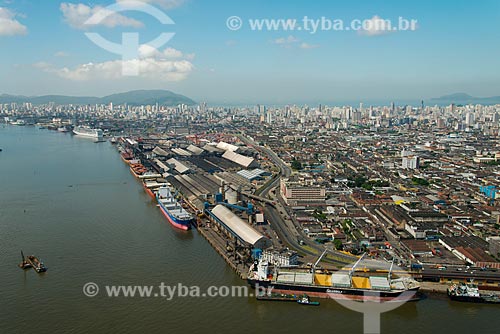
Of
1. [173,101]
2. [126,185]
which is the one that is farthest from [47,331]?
[173,101]

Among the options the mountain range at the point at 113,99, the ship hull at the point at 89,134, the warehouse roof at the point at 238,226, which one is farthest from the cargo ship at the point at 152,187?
the mountain range at the point at 113,99

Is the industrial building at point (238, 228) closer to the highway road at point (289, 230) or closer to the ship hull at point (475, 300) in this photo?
the highway road at point (289, 230)

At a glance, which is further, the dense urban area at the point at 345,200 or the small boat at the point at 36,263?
the dense urban area at the point at 345,200

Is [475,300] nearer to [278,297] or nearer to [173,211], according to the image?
[278,297]

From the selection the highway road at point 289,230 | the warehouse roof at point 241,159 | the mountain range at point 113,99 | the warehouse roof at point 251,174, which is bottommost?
the highway road at point 289,230

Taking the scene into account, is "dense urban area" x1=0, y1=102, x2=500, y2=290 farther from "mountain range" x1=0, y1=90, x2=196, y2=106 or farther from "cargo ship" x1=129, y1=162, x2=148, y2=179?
"mountain range" x1=0, y1=90, x2=196, y2=106

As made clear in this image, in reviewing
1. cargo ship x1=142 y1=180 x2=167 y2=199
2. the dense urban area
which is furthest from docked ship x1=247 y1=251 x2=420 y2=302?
cargo ship x1=142 y1=180 x2=167 y2=199

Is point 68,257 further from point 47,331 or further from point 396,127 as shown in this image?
point 396,127
